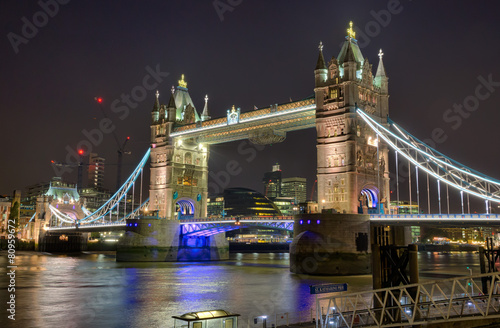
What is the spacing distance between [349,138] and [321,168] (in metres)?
4.93

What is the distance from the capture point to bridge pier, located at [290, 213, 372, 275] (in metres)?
50.8

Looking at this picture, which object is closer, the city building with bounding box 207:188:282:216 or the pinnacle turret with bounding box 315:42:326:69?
the pinnacle turret with bounding box 315:42:326:69

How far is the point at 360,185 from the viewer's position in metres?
57.2

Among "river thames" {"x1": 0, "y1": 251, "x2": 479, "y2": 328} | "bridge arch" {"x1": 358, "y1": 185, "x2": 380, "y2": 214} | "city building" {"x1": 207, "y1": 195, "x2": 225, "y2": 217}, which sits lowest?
"river thames" {"x1": 0, "y1": 251, "x2": 479, "y2": 328}

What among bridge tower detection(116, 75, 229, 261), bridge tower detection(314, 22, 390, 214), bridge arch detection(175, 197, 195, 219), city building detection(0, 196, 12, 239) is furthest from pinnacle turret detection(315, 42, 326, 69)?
city building detection(0, 196, 12, 239)

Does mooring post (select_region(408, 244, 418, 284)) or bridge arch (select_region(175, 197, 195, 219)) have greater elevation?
bridge arch (select_region(175, 197, 195, 219))

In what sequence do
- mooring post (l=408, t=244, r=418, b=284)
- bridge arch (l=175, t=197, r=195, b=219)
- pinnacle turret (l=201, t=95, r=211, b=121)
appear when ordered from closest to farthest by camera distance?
mooring post (l=408, t=244, r=418, b=284) → bridge arch (l=175, t=197, r=195, b=219) → pinnacle turret (l=201, t=95, r=211, b=121)

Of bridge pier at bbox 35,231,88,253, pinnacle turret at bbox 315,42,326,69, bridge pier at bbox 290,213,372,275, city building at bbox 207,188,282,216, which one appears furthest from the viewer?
city building at bbox 207,188,282,216

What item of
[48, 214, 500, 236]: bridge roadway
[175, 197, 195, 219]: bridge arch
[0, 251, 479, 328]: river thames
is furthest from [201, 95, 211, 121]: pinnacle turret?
[0, 251, 479, 328]: river thames

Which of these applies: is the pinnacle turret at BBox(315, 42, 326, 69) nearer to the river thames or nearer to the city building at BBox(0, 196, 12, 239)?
the river thames

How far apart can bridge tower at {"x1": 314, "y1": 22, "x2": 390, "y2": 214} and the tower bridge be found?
113mm

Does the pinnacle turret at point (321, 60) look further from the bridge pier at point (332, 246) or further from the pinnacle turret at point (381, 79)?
the bridge pier at point (332, 246)

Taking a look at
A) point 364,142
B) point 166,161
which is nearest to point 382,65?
point 364,142

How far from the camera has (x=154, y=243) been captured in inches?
2975
